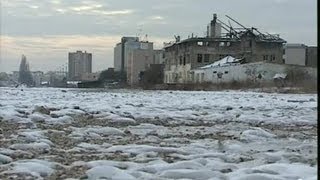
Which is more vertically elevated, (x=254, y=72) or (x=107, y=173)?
(x=254, y=72)

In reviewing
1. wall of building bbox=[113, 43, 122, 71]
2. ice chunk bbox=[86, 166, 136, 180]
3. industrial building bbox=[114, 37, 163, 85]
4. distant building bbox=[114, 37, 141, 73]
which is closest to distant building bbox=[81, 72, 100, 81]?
distant building bbox=[114, 37, 141, 73]

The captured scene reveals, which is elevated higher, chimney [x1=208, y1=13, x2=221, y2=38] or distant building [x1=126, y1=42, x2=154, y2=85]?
chimney [x1=208, y1=13, x2=221, y2=38]

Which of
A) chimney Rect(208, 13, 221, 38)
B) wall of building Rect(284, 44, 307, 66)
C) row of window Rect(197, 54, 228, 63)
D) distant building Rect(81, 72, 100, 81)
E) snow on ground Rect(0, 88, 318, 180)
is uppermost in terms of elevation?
chimney Rect(208, 13, 221, 38)

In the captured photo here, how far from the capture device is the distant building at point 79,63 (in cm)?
18350

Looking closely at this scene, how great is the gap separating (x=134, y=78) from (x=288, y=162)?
4804 inches

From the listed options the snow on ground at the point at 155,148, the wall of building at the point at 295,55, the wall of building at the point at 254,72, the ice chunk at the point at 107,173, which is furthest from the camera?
the wall of building at the point at 295,55

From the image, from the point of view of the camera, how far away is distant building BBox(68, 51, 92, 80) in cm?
18350

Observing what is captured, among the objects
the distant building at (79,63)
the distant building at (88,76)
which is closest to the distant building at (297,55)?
the distant building at (88,76)

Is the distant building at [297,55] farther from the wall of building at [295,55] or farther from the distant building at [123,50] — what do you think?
the distant building at [123,50]

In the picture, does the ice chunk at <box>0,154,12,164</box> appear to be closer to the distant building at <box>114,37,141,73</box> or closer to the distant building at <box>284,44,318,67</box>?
the distant building at <box>284,44,318,67</box>

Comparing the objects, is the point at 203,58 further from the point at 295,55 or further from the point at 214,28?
the point at 295,55

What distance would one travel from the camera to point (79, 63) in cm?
18938

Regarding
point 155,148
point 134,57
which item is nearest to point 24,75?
point 134,57

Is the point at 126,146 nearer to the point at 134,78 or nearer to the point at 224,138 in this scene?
the point at 224,138
